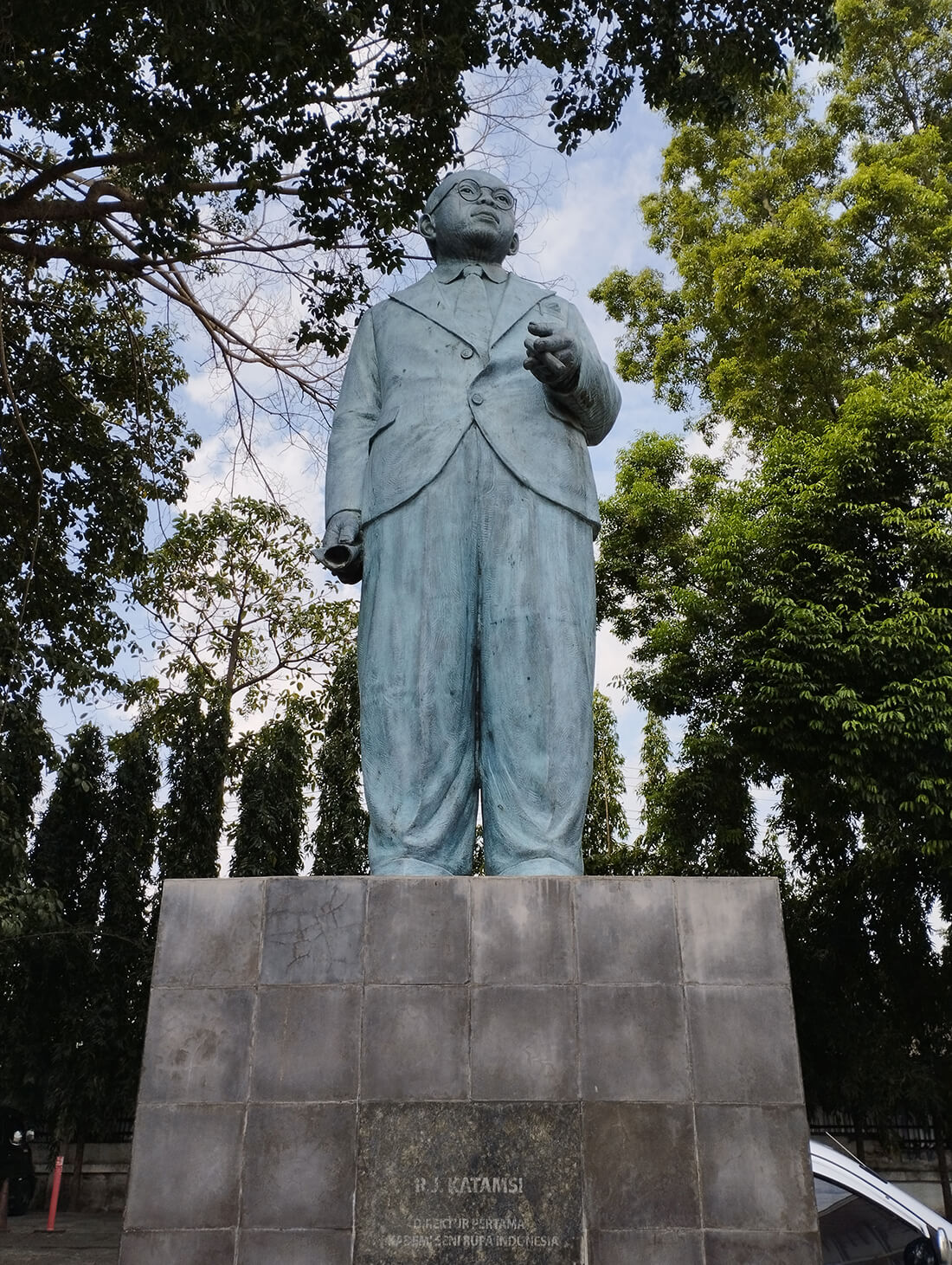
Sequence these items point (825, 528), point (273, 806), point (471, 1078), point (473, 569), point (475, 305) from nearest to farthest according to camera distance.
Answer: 1. point (471, 1078)
2. point (473, 569)
3. point (475, 305)
4. point (825, 528)
5. point (273, 806)

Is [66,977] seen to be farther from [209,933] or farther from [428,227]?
[209,933]

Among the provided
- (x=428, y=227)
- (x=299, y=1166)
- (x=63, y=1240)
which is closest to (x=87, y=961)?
(x=63, y=1240)

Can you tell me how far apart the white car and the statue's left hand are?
18.8 feet

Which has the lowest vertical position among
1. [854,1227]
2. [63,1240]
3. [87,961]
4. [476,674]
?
[63,1240]

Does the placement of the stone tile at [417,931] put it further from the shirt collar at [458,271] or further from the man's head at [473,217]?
the man's head at [473,217]

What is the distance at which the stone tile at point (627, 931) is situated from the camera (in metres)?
3.66

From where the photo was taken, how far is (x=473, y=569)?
462 centimetres

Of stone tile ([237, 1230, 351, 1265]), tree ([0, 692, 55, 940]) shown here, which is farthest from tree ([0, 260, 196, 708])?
stone tile ([237, 1230, 351, 1265])

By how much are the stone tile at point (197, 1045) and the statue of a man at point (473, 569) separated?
755 mm

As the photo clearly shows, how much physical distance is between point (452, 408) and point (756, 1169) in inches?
116

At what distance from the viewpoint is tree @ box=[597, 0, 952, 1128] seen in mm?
14023

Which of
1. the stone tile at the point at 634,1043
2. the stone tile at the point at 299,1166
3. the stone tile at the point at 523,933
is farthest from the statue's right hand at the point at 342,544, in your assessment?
the stone tile at the point at 299,1166

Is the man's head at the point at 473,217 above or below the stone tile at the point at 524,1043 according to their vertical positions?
Answer: above

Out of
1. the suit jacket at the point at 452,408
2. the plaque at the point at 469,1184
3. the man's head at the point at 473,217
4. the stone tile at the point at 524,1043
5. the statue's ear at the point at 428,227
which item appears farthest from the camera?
the statue's ear at the point at 428,227
